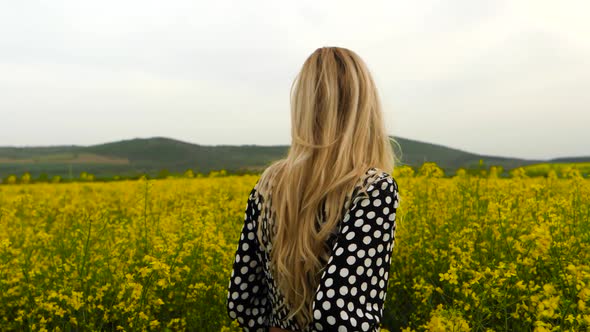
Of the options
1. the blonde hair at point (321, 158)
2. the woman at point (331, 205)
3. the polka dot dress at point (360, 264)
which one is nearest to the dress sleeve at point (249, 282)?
the woman at point (331, 205)

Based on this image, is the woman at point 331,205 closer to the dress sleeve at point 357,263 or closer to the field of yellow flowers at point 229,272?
the dress sleeve at point 357,263

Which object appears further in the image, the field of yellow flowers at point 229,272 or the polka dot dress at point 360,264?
the field of yellow flowers at point 229,272

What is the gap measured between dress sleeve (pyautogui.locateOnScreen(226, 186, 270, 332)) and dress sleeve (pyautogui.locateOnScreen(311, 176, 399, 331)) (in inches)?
22.0

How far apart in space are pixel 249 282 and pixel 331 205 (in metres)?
0.64

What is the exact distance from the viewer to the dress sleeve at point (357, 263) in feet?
5.87

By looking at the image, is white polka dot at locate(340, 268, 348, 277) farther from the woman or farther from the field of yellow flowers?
the field of yellow flowers

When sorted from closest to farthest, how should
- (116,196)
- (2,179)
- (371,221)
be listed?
(371,221), (116,196), (2,179)

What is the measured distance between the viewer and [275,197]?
82.2 inches

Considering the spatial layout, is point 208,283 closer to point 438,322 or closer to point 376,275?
point 438,322

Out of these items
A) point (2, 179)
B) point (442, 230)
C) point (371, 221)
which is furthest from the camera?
point (2, 179)

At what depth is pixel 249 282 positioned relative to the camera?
237 centimetres

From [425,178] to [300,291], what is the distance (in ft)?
15.2

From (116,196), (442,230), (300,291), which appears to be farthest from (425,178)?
(116,196)

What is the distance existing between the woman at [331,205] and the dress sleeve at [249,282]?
7 cm
